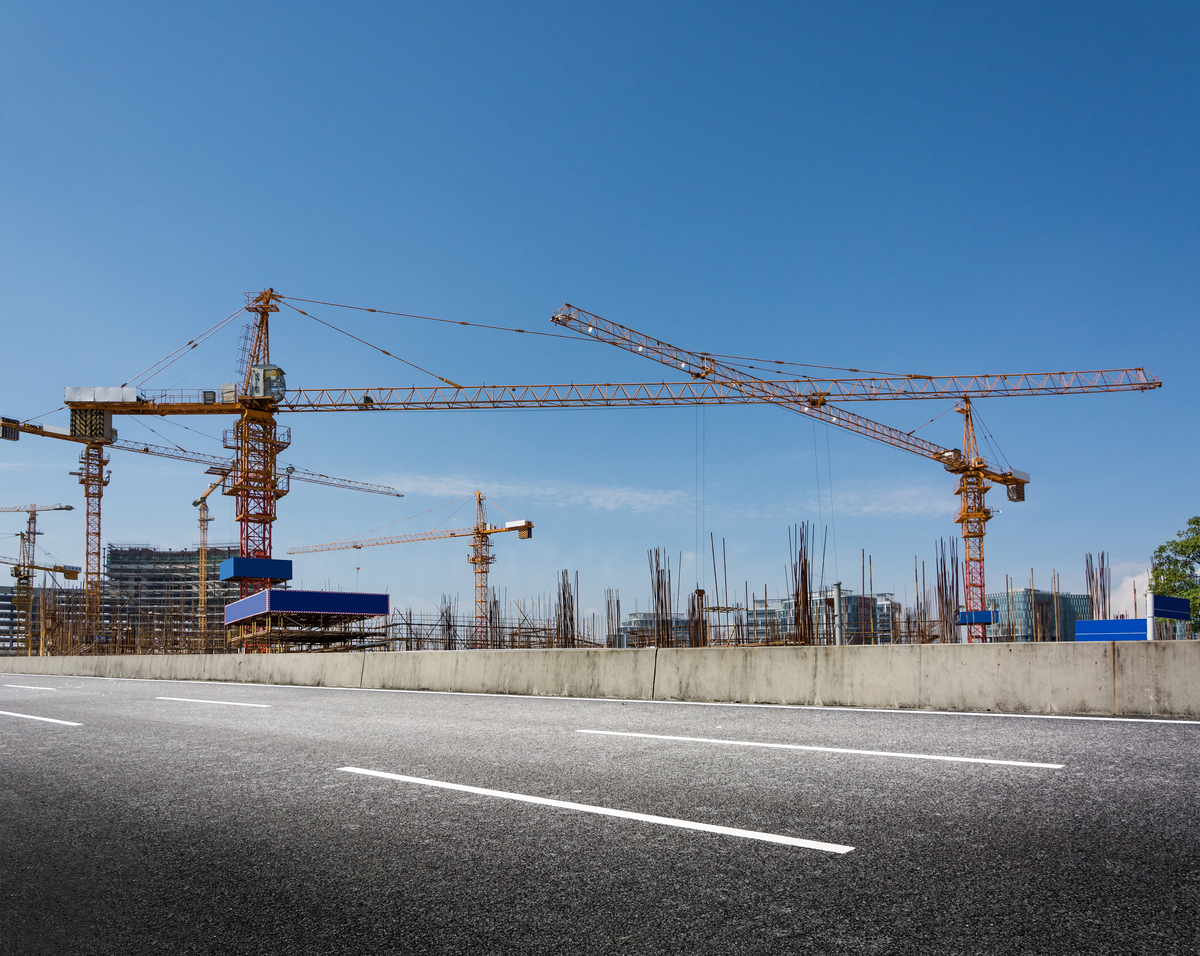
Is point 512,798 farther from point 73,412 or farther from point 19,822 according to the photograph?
point 73,412

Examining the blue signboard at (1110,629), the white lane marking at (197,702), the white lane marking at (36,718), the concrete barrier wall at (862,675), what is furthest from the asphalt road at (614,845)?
the blue signboard at (1110,629)

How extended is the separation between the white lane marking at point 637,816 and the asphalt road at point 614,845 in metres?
0.03

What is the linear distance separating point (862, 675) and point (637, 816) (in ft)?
23.5

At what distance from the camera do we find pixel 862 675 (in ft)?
37.6

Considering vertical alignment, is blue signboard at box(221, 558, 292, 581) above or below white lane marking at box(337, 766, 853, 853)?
above

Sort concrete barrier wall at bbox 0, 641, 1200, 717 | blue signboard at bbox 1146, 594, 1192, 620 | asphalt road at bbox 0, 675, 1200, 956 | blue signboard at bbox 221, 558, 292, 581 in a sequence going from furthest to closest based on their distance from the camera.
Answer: blue signboard at bbox 221, 558, 292, 581 < blue signboard at bbox 1146, 594, 1192, 620 < concrete barrier wall at bbox 0, 641, 1200, 717 < asphalt road at bbox 0, 675, 1200, 956

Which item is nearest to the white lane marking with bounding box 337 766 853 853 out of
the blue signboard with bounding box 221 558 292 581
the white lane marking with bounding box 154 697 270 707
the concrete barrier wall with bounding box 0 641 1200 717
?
the concrete barrier wall with bounding box 0 641 1200 717

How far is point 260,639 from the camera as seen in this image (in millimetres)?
49625

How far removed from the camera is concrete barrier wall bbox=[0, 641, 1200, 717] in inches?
380

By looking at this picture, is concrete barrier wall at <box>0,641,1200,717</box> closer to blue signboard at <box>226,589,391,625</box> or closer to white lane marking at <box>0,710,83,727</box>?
white lane marking at <box>0,710,83,727</box>

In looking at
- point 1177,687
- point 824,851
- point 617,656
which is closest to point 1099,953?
point 824,851

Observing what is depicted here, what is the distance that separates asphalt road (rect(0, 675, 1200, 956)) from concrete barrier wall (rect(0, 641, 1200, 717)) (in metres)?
1.33

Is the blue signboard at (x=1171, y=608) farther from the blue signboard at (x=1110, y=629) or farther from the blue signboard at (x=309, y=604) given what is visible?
the blue signboard at (x=309, y=604)

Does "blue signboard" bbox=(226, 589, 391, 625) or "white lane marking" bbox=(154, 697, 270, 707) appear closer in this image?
"white lane marking" bbox=(154, 697, 270, 707)
